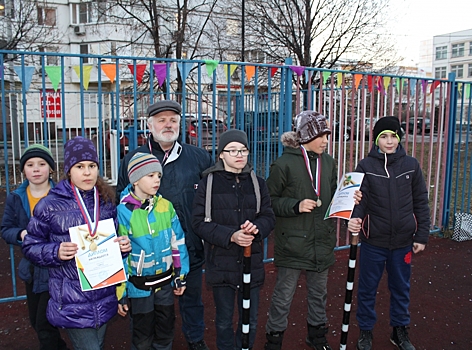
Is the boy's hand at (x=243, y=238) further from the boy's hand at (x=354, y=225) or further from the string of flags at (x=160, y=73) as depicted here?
the string of flags at (x=160, y=73)

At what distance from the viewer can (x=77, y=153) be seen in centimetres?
269

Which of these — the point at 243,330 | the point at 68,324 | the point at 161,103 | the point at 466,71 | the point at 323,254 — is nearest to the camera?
the point at 68,324

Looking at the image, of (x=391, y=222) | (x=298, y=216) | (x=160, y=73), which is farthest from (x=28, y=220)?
(x=391, y=222)

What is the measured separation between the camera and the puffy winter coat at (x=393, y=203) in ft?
11.4

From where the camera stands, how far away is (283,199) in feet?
11.0

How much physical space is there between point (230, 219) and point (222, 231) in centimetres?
14

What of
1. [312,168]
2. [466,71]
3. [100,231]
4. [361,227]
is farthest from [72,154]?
[466,71]

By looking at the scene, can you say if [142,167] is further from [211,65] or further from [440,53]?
[440,53]

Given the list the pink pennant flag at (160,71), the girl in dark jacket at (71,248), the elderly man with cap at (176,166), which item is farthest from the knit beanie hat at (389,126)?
the girl in dark jacket at (71,248)

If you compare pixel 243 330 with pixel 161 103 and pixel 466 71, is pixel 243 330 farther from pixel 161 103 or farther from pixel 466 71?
pixel 466 71

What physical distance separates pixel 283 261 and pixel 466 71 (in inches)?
3194

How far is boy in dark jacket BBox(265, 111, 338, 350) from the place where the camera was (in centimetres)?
337

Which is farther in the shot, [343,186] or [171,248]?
[343,186]

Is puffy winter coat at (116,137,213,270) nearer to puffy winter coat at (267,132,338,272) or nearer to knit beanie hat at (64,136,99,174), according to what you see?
knit beanie hat at (64,136,99,174)
